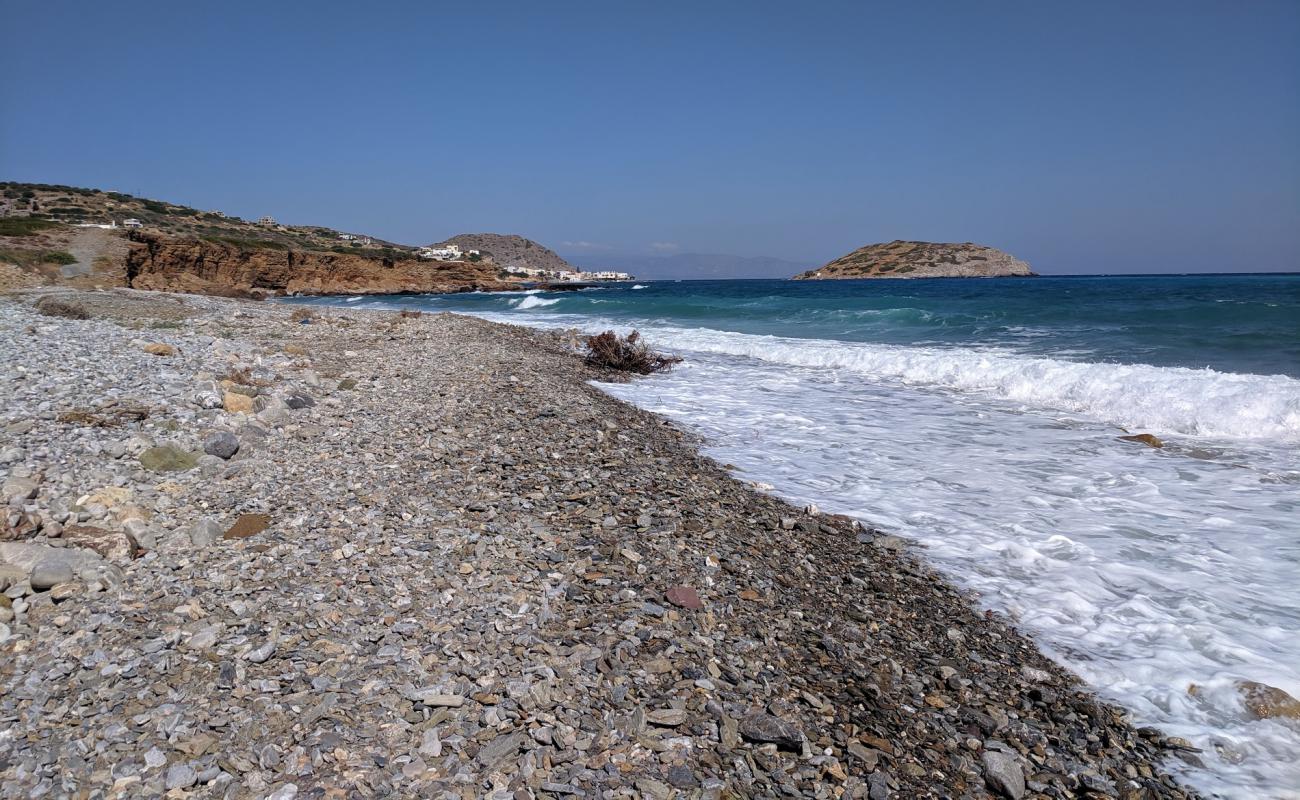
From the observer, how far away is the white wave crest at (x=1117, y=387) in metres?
8.05

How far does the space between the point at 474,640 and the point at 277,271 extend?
5583 cm

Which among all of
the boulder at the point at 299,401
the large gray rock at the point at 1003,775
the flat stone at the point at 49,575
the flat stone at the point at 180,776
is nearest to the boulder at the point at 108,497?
the flat stone at the point at 49,575

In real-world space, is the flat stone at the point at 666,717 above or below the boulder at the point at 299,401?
below

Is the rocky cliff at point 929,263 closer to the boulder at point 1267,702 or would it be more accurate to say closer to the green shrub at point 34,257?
the green shrub at point 34,257

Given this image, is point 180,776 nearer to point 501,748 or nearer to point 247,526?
point 501,748

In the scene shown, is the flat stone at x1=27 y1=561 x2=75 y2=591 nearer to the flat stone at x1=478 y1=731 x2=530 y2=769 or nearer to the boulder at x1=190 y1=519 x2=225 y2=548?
the boulder at x1=190 y1=519 x2=225 y2=548

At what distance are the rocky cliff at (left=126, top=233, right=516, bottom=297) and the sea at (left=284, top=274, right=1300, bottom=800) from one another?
109 feet

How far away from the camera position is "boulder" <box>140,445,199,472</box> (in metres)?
4.89

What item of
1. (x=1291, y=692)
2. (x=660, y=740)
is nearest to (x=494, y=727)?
(x=660, y=740)

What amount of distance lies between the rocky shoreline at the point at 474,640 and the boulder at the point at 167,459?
2 centimetres

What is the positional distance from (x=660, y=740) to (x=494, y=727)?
Result: 25.5 inches

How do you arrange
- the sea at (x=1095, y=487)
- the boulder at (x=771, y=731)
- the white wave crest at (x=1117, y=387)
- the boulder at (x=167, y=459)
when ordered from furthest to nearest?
the white wave crest at (x=1117, y=387) < the boulder at (x=167, y=459) < the sea at (x=1095, y=487) < the boulder at (x=771, y=731)

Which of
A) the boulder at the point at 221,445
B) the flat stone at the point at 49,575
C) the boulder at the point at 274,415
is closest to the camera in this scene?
the flat stone at the point at 49,575

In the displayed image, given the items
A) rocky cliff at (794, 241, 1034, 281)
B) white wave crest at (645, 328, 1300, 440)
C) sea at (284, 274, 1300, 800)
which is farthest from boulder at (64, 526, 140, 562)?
rocky cliff at (794, 241, 1034, 281)
